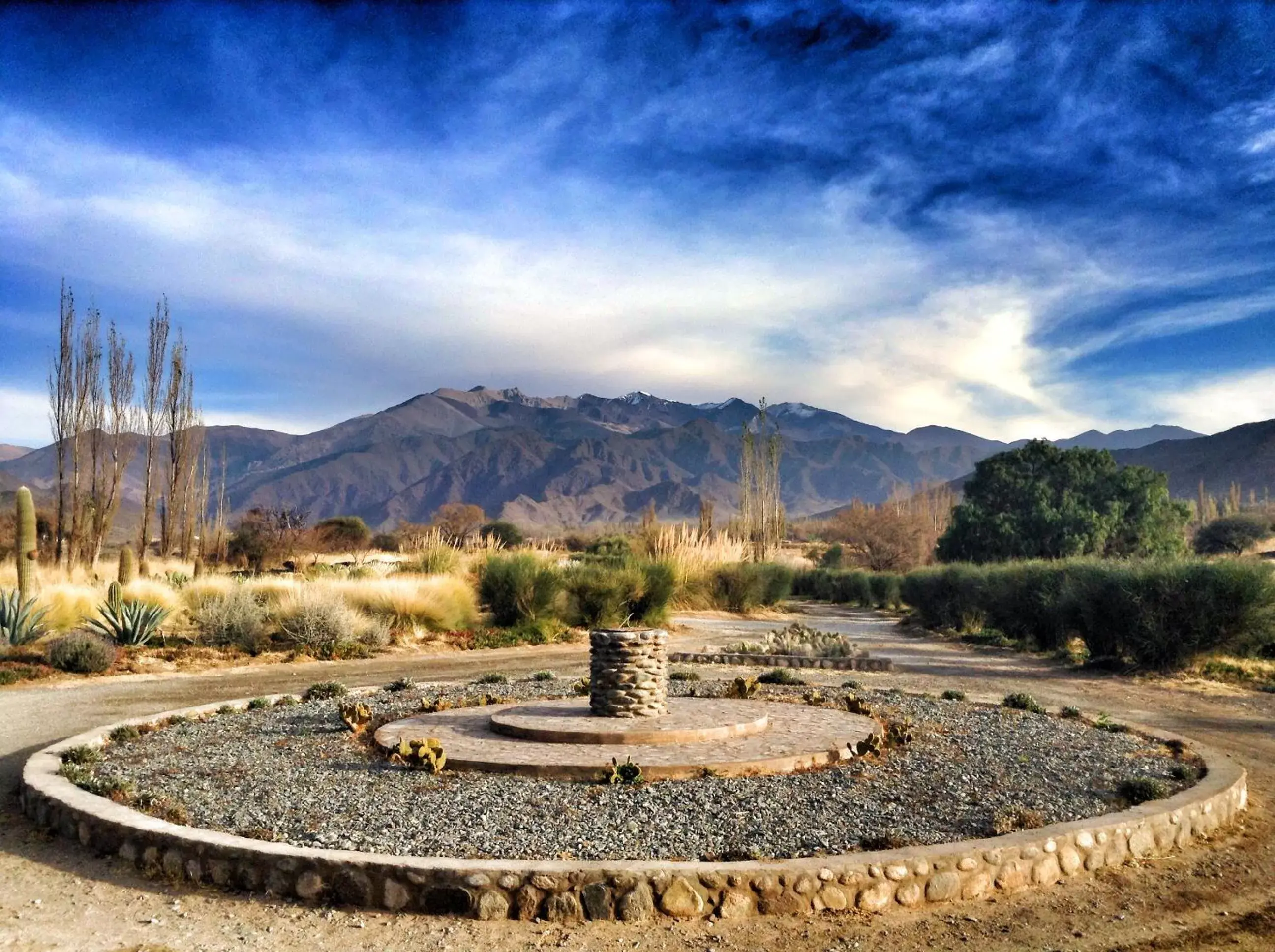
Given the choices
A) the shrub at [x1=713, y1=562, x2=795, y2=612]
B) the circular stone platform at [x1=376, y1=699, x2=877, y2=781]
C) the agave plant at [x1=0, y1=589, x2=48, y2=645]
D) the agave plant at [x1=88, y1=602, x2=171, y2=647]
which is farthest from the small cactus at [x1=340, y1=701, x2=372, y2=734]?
the shrub at [x1=713, y1=562, x2=795, y2=612]

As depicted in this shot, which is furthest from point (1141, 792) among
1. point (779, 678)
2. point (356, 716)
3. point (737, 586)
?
point (737, 586)

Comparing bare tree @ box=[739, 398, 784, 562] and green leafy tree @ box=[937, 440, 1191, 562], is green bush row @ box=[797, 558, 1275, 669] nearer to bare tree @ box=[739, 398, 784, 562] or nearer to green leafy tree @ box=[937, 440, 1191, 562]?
green leafy tree @ box=[937, 440, 1191, 562]

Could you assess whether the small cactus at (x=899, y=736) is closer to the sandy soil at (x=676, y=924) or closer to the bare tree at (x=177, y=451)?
the sandy soil at (x=676, y=924)

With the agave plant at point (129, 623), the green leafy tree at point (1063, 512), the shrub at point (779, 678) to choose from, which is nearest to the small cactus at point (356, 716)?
the shrub at point (779, 678)

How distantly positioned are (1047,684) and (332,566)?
57.3 ft

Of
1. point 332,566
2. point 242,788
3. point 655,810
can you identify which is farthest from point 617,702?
point 332,566

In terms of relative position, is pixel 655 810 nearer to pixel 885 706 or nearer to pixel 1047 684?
pixel 885 706

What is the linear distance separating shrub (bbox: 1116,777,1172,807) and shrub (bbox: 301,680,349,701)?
776 centimetres

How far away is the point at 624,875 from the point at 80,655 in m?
11.4

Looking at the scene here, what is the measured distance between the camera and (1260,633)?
44.2ft

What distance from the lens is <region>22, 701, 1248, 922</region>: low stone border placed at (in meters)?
4.63

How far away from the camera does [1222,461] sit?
370 feet

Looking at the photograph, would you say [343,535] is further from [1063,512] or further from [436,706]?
[436,706]

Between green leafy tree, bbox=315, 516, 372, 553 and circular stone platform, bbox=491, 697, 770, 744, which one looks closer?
circular stone platform, bbox=491, 697, 770, 744
